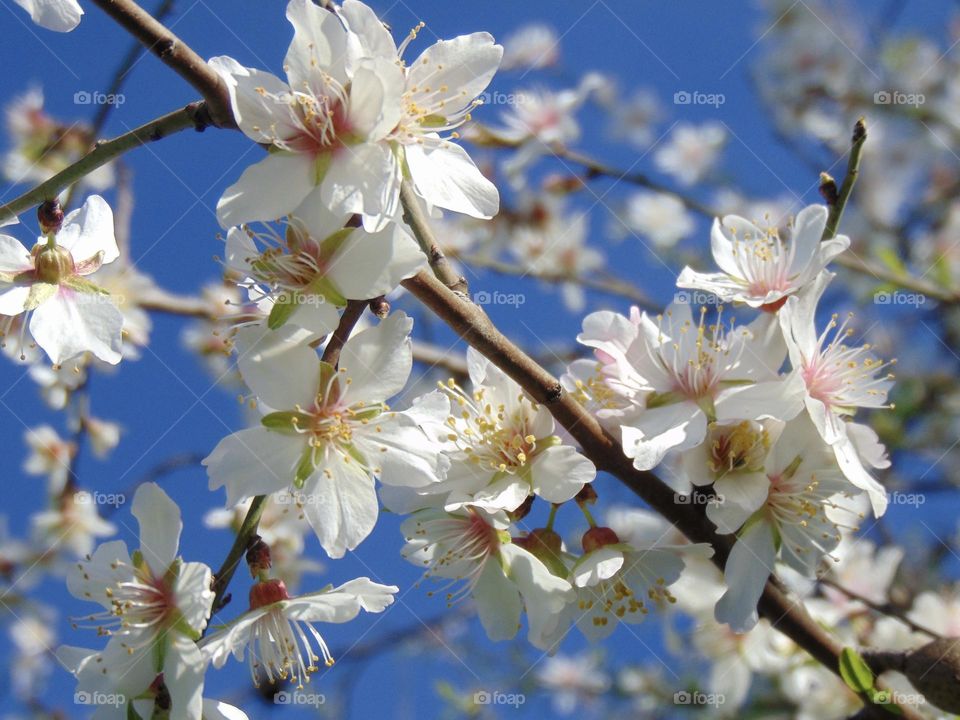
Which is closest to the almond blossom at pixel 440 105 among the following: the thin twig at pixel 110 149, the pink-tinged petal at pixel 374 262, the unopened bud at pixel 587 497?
the pink-tinged petal at pixel 374 262

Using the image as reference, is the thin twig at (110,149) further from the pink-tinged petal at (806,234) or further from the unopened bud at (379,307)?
the pink-tinged petal at (806,234)

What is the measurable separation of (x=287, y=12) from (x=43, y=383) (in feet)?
7.48

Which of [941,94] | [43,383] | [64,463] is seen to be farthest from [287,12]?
[941,94]

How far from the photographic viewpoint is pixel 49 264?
58.4 inches

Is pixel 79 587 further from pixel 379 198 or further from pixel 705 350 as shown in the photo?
pixel 705 350

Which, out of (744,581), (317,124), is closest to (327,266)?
(317,124)

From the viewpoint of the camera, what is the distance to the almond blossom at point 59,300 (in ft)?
4.65

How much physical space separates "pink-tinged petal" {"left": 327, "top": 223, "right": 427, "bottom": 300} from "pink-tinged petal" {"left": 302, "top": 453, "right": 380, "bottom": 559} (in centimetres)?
29

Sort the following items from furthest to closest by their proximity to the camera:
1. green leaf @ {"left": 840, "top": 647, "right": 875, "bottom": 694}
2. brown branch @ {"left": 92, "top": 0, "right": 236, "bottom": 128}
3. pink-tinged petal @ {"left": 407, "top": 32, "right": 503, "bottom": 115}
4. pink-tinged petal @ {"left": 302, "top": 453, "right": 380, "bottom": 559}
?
green leaf @ {"left": 840, "top": 647, "right": 875, "bottom": 694}
pink-tinged petal @ {"left": 407, "top": 32, "right": 503, "bottom": 115}
pink-tinged petal @ {"left": 302, "top": 453, "right": 380, "bottom": 559}
brown branch @ {"left": 92, "top": 0, "right": 236, "bottom": 128}

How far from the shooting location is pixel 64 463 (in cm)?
379

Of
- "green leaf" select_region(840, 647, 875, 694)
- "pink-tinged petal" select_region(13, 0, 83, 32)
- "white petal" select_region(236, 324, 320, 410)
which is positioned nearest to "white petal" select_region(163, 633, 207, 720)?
"white petal" select_region(236, 324, 320, 410)

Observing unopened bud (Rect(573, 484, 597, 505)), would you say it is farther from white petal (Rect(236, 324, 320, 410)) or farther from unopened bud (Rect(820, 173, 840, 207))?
unopened bud (Rect(820, 173, 840, 207))

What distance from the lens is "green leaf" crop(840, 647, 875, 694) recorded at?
1521 millimetres

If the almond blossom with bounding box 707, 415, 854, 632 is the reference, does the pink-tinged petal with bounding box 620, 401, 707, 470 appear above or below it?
above
